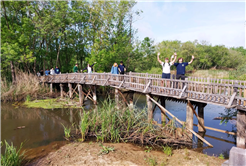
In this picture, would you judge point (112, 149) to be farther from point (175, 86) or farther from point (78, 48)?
point (78, 48)

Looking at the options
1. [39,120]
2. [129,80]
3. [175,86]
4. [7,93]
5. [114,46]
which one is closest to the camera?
[175,86]

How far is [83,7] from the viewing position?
1101 inches

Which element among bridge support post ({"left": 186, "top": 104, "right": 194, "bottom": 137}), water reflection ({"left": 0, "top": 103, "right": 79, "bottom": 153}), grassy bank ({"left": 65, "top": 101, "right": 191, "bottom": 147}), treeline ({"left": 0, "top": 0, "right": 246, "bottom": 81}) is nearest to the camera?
grassy bank ({"left": 65, "top": 101, "right": 191, "bottom": 147})

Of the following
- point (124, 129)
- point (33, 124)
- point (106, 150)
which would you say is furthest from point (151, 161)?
point (33, 124)

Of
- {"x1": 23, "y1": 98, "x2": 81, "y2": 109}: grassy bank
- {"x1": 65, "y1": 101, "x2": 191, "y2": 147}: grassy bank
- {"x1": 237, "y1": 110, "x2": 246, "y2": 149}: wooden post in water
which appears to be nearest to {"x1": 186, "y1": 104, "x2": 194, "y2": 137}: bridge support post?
{"x1": 65, "y1": 101, "x2": 191, "y2": 147}: grassy bank

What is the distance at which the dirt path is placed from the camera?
5.81m

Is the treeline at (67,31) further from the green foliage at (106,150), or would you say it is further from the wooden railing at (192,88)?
the green foliage at (106,150)

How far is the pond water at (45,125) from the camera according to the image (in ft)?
29.5

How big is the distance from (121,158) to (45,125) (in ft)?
26.4

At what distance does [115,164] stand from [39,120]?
9626mm

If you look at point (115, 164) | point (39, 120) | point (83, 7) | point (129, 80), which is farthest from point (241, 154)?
point (83, 7)

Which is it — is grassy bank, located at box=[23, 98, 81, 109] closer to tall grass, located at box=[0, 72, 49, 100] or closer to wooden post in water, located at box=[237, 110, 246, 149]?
tall grass, located at box=[0, 72, 49, 100]

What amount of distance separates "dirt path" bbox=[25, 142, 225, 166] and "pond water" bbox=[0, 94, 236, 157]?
89.6 inches

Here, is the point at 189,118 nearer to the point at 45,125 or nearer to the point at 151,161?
the point at 151,161
